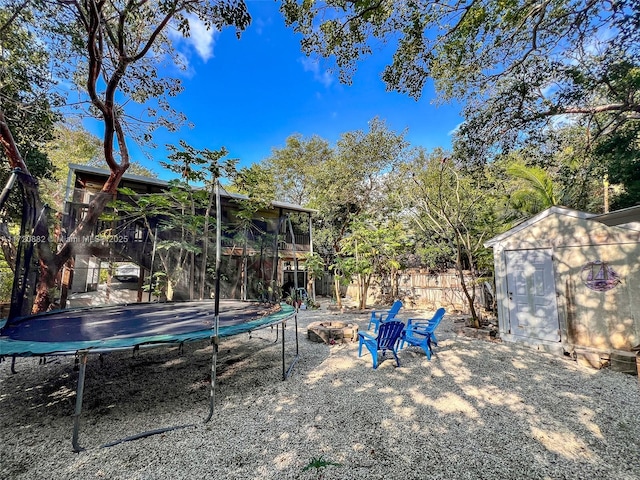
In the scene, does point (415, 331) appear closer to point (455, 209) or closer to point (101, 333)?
point (455, 209)

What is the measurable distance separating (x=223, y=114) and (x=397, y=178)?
9838 millimetres

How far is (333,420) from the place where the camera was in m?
2.87

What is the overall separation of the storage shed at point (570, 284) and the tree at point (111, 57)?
755 centimetres

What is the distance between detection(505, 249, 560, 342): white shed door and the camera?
514cm

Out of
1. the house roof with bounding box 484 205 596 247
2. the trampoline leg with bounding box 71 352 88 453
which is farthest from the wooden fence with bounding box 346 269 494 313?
the trampoline leg with bounding box 71 352 88 453

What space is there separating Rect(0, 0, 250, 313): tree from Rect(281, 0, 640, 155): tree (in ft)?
7.38

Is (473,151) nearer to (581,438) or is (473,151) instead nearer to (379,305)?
(581,438)

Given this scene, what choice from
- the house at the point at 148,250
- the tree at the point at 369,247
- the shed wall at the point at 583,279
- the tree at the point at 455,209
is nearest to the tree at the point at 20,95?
the house at the point at 148,250

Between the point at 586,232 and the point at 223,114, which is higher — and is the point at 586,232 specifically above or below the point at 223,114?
below

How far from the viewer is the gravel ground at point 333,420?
7.17ft

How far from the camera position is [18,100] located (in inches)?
271

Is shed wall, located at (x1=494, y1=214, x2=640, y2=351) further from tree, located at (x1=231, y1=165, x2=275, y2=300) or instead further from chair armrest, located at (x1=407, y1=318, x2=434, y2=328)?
tree, located at (x1=231, y1=165, x2=275, y2=300)

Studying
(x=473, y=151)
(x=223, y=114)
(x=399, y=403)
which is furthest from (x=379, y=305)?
(x=223, y=114)

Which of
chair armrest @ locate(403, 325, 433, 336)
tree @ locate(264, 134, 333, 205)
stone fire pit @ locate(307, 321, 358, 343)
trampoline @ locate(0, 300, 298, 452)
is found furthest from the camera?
tree @ locate(264, 134, 333, 205)
